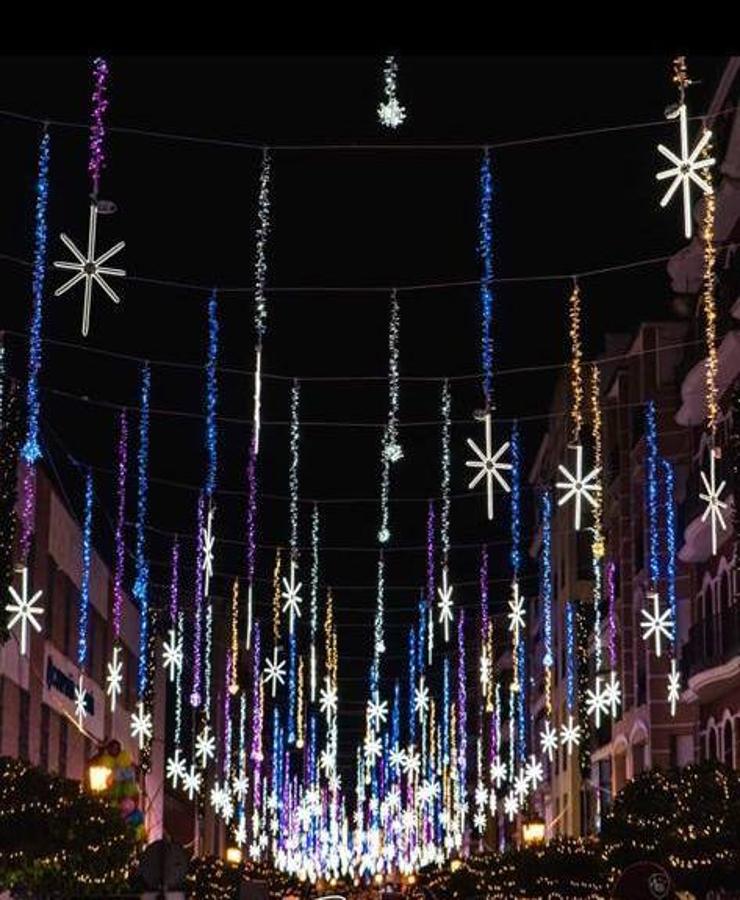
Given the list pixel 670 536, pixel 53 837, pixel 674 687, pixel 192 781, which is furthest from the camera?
pixel 192 781

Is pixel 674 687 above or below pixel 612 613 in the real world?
below

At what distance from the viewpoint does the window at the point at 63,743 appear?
58625 millimetres

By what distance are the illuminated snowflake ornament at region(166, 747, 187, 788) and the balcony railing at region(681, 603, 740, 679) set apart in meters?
38.7

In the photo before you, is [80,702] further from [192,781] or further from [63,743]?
[192,781]

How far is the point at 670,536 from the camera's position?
176ft

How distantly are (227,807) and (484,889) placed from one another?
4404 centimetres

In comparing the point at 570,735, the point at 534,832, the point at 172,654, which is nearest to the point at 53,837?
the point at 534,832

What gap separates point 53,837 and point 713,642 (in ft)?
64.9

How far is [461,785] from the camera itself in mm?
107625

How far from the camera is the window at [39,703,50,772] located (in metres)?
54.4

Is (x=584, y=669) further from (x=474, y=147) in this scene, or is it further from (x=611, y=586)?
(x=474, y=147)

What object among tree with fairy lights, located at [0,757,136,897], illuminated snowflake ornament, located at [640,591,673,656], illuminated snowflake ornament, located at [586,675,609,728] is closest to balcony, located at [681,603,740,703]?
illuminated snowflake ornament, located at [640,591,673,656]

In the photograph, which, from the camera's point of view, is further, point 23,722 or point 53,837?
point 23,722

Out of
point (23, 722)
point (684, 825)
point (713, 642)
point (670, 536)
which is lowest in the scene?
point (684, 825)
